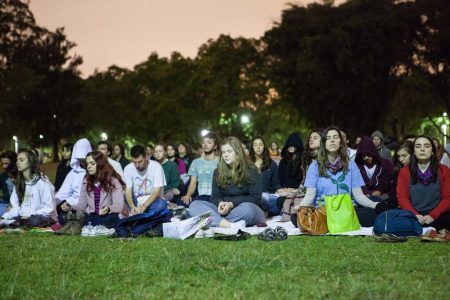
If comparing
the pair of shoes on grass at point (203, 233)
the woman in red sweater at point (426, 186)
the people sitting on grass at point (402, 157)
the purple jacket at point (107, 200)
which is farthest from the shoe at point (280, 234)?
the purple jacket at point (107, 200)

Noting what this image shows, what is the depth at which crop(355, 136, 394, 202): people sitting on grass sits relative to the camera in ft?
39.8

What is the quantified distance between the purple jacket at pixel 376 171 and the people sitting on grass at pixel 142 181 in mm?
3745

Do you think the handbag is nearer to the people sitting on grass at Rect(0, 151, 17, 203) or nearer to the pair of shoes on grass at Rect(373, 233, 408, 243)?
the pair of shoes on grass at Rect(373, 233, 408, 243)

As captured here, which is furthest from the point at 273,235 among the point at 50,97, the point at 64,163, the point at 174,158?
the point at 50,97

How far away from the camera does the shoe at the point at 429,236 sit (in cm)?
840

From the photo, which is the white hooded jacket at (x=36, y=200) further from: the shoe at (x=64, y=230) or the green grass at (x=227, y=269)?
the green grass at (x=227, y=269)

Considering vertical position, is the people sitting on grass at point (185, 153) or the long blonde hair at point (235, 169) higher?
the people sitting on grass at point (185, 153)

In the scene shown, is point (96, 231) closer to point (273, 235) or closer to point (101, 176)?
point (101, 176)

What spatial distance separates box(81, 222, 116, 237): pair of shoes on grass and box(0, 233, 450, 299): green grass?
117 cm

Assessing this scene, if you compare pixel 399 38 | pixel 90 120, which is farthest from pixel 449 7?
pixel 90 120

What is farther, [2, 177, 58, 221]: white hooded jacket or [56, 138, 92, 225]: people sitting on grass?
[56, 138, 92, 225]: people sitting on grass

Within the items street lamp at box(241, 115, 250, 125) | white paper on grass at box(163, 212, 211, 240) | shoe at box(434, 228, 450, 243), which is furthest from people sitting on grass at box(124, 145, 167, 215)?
street lamp at box(241, 115, 250, 125)

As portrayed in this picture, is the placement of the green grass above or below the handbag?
below

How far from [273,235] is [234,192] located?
190 cm
